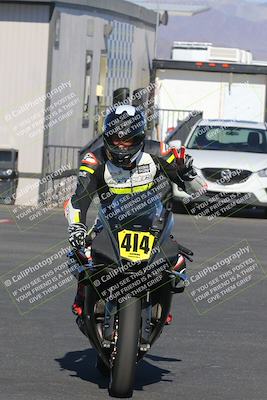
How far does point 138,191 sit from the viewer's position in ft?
26.2

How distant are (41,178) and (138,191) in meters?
18.4

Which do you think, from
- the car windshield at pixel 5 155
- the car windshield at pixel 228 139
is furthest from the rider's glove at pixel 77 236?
the car windshield at pixel 5 155

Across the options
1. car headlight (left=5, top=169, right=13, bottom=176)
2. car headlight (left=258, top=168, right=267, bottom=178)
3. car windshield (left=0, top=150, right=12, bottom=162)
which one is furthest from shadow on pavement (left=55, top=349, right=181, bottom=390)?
car windshield (left=0, top=150, right=12, bottom=162)

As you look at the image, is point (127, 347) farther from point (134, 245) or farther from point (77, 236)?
point (77, 236)

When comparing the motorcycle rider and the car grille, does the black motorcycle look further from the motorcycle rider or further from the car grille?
the car grille

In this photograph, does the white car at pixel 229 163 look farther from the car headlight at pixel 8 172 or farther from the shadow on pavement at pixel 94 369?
the shadow on pavement at pixel 94 369

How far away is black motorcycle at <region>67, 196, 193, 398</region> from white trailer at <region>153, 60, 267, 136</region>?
89.5 feet

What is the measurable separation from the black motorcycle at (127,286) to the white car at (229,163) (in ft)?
40.9

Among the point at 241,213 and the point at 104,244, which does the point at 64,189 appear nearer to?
the point at 241,213

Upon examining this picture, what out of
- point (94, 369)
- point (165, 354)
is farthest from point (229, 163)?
point (94, 369)

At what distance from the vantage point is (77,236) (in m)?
7.57

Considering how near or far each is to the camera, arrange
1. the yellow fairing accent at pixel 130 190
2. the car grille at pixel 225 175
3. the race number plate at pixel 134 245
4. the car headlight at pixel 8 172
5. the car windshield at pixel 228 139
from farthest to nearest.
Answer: the car headlight at pixel 8 172
the car windshield at pixel 228 139
the car grille at pixel 225 175
the yellow fairing accent at pixel 130 190
the race number plate at pixel 134 245

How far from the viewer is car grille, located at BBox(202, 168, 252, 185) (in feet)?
69.1

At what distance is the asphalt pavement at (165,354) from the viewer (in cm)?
778
